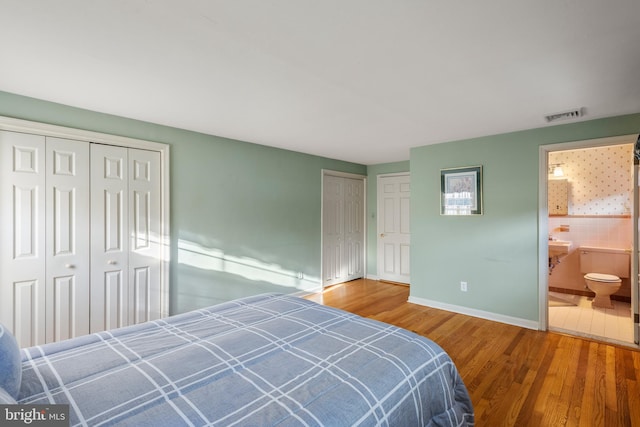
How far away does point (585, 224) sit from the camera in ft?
15.0

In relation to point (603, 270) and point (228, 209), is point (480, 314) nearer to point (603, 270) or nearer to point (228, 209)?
point (603, 270)

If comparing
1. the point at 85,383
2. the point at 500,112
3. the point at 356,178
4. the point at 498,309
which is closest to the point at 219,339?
the point at 85,383

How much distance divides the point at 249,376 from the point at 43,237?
8.22 feet

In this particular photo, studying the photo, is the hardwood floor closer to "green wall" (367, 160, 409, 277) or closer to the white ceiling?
"green wall" (367, 160, 409, 277)

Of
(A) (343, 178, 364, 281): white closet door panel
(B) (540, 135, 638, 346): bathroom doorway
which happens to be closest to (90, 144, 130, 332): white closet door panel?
(A) (343, 178, 364, 281): white closet door panel

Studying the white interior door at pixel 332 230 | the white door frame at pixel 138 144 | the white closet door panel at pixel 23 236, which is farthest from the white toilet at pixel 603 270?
the white closet door panel at pixel 23 236

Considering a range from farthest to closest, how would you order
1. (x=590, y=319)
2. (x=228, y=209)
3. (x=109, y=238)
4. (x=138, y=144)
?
(x=228, y=209) → (x=590, y=319) → (x=138, y=144) → (x=109, y=238)

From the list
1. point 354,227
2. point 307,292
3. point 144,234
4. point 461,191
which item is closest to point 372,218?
point 354,227

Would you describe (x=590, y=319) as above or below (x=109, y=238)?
below

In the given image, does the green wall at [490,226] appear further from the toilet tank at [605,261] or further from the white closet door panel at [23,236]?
the white closet door panel at [23,236]

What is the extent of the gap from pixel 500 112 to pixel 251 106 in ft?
7.84

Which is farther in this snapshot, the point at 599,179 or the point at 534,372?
the point at 599,179

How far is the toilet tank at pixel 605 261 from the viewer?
4.21 m

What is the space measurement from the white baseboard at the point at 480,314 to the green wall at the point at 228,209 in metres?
1.71
